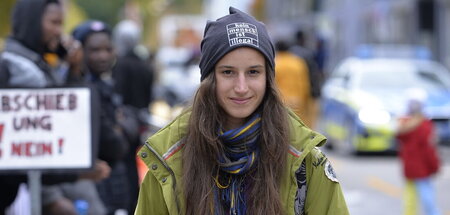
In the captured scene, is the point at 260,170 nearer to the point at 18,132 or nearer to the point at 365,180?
the point at 18,132

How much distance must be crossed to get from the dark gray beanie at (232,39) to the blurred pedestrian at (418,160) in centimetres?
658

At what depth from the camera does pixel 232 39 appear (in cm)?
344

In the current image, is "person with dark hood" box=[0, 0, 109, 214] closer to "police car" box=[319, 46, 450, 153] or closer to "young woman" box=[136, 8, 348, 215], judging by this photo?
"young woman" box=[136, 8, 348, 215]

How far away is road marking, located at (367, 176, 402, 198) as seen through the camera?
1258cm

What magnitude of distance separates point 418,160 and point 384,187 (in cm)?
326

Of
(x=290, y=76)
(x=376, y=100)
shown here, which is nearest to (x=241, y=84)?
(x=290, y=76)

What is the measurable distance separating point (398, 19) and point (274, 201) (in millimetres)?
30925

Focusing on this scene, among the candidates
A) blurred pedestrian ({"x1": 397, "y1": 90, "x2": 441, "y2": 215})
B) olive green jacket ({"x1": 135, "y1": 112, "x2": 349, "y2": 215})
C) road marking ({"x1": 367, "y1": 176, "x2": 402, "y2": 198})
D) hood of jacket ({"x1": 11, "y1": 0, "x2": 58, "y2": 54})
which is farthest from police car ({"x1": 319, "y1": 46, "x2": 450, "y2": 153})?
olive green jacket ({"x1": 135, "y1": 112, "x2": 349, "y2": 215})

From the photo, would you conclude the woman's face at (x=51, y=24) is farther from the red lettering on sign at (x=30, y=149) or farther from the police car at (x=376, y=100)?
the police car at (x=376, y=100)

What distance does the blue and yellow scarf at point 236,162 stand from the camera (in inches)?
135

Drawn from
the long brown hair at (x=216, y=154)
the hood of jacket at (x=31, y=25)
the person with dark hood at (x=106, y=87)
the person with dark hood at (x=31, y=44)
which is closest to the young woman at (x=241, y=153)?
the long brown hair at (x=216, y=154)

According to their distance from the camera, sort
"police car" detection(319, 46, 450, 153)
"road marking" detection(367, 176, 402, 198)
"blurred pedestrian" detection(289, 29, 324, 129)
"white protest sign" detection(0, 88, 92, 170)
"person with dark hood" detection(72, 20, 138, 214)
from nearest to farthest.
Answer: "white protest sign" detection(0, 88, 92, 170) < "person with dark hood" detection(72, 20, 138, 214) < "road marking" detection(367, 176, 402, 198) < "blurred pedestrian" detection(289, 29, 324, 129) < "police car" detection(319, 46, 450, 153)

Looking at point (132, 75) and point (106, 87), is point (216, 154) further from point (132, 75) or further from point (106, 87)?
point (132, 75)

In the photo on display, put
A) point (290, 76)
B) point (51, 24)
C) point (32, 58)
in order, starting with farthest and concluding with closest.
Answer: point (290, 76) < point (51, 24) < point (32, 58)
